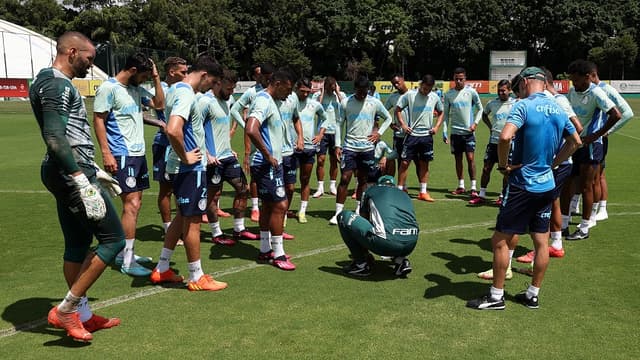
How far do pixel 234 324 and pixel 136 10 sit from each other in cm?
7100

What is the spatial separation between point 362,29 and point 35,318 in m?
68.4

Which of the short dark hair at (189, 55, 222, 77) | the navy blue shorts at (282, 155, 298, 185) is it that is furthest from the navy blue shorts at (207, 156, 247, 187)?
the short dark hair at (189, 55, 222, 77)

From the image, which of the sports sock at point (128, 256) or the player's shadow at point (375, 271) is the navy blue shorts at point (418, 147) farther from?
the sports sock at point (128, 256)

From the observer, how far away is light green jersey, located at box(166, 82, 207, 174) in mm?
5371

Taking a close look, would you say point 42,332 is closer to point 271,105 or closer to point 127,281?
point 127,281

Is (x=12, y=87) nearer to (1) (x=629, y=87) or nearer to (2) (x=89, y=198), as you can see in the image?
(2) (x=89, y=198)

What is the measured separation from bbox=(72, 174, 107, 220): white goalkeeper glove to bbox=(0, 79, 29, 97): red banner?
164ft

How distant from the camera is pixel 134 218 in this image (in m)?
6.59

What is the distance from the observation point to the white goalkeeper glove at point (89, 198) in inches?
167

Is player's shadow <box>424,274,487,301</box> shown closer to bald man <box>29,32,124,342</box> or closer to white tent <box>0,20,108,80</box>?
bald man <box>29,32,124,342</box>

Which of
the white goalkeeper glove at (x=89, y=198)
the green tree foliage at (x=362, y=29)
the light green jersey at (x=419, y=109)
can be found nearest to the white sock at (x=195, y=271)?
the white goalkeeper glove at (x=89, y=198)

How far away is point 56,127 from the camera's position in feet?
13.7

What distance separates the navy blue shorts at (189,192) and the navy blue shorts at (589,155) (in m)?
5.32

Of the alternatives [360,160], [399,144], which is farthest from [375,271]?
[399,144]
